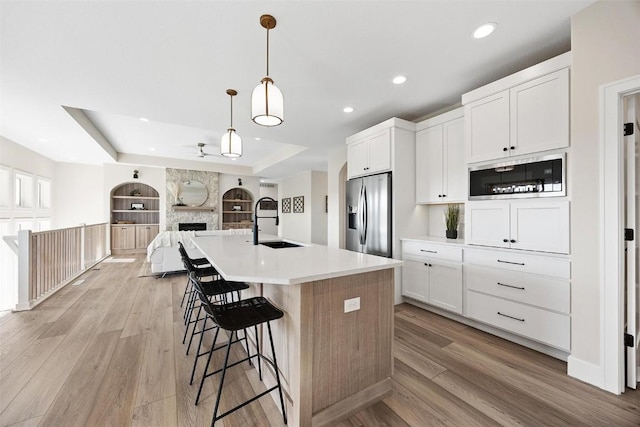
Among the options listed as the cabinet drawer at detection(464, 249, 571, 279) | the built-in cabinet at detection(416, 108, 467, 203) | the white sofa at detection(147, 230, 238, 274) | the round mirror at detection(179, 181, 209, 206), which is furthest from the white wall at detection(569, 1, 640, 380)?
the round mirror at detection(179, 181, 209, 206)

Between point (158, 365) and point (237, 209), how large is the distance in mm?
7792

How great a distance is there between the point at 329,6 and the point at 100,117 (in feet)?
16.0

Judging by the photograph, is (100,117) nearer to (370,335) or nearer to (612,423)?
(370,335)

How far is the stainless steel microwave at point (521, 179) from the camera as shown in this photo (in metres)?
2.14

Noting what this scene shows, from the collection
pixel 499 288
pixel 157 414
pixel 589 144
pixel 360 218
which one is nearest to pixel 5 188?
pixel 157 414

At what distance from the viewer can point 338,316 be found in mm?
1580

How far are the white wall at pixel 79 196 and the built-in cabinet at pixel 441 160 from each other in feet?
28.8

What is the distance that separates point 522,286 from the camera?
2.30 m

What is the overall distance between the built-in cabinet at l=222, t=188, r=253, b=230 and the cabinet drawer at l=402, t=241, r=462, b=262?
7.13 metres

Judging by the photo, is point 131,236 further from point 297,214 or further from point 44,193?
point 297,214

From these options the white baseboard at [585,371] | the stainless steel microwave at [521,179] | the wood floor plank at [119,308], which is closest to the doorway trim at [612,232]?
the white baseboard at [585,371]

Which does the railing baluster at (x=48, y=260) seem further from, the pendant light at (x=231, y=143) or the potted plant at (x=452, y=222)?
the potted plant at (x=452, y=222)

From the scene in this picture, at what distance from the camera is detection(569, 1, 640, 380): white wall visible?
5.63 feet

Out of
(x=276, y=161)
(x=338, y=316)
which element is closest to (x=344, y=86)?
(x=338, y=316)
